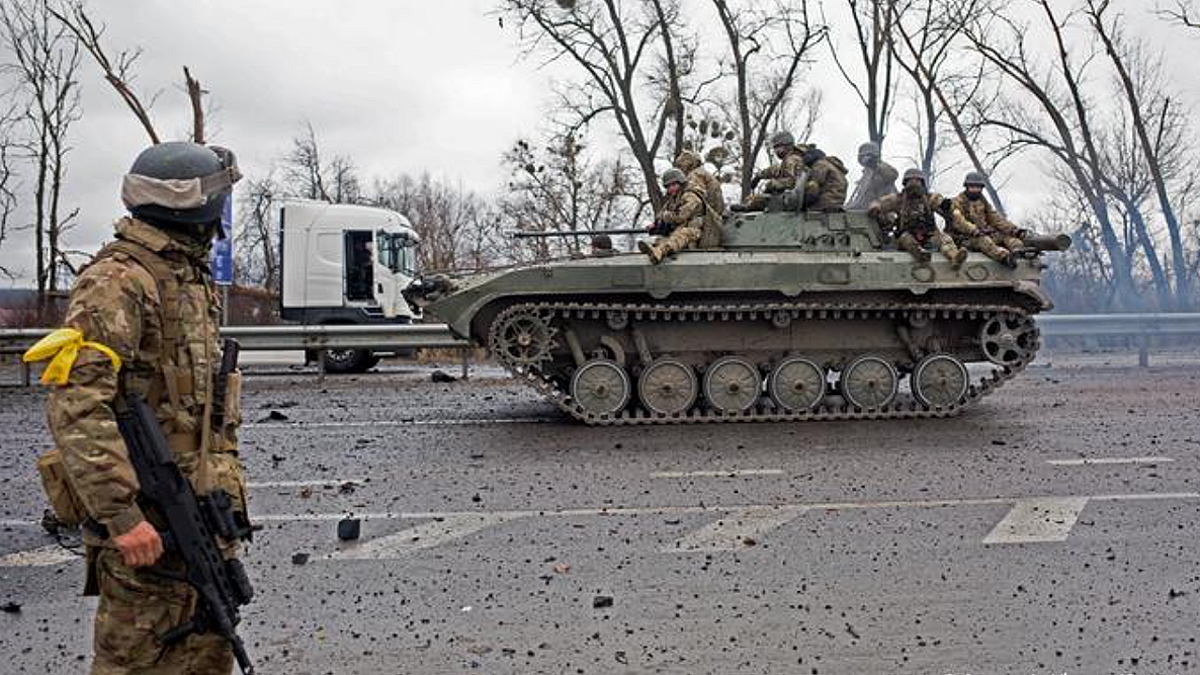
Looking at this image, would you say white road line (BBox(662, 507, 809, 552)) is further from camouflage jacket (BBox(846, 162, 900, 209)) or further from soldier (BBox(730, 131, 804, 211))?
camouflage jacket (BBox(846, 162, 900, 209))

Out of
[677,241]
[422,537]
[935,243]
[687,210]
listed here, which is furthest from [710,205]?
[422,537]

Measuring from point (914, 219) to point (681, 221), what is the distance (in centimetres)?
239

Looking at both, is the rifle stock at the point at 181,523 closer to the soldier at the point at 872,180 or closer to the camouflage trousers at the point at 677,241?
the camouflage trousers at the point at 677,241

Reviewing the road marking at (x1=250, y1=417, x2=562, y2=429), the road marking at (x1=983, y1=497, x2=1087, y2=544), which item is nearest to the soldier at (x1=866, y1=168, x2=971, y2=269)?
the road marking at (x1=250, y1=417, x2=562, y2=429)

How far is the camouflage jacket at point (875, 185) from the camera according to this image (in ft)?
43.5

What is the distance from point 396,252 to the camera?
23688 millimetres

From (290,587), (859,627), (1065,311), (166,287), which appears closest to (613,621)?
(859,627)

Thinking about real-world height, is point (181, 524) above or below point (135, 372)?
below

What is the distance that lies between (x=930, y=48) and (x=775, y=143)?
60.1ft

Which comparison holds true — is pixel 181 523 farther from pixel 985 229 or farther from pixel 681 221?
pixel 985 229

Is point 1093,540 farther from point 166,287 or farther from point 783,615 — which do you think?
point 166,287

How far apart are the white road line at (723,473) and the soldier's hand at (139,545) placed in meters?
5.45

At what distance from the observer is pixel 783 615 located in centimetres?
504

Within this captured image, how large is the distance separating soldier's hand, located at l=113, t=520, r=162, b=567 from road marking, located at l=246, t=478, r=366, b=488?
5.04m
